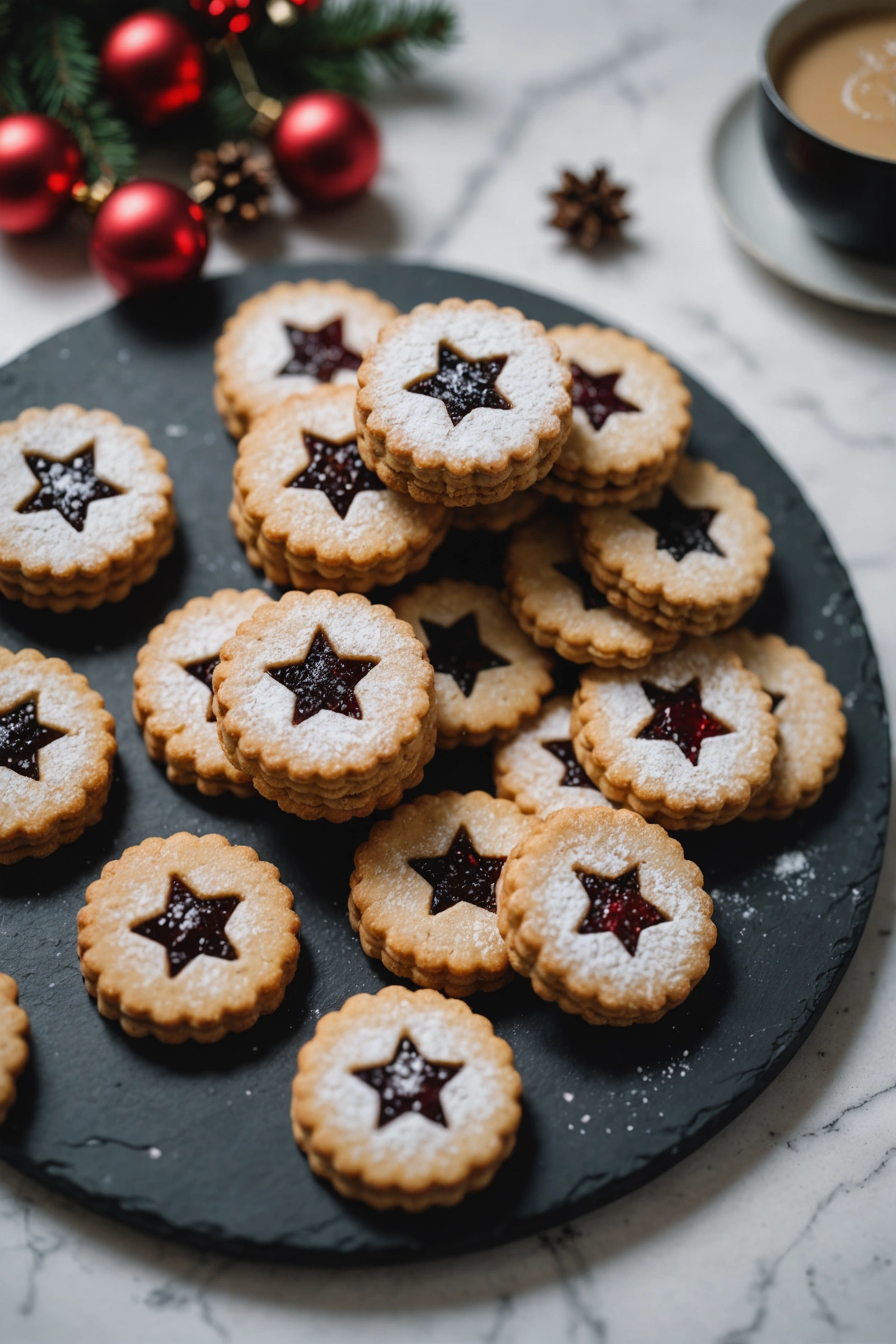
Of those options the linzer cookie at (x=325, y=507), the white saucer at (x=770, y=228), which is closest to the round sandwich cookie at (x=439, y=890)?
the linzer cookie at (x=325, y=507)

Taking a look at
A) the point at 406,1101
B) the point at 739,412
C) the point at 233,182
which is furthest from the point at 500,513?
the point at 233,182

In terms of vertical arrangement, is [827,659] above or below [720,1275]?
above

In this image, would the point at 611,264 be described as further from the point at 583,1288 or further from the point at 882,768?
the point at 583,1288

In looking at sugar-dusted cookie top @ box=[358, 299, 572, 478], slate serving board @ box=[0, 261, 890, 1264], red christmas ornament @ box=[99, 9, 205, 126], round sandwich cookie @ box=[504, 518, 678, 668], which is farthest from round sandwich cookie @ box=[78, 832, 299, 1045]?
red christmas ornament @ box=[99, 9, 205, 126]

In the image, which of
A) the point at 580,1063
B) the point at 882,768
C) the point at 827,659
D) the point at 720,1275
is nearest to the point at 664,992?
the point at 580,1063

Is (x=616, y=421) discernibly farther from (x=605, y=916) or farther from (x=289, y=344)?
(x=605, y=916)

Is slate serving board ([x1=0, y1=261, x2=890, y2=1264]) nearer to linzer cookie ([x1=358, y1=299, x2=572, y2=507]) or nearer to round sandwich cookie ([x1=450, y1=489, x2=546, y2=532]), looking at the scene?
round sandwich cookie ([x1=450, y1=489, x2=546, y2=532])
